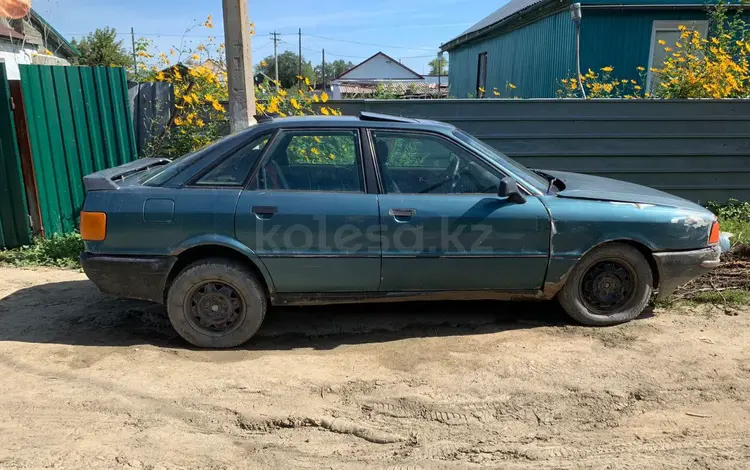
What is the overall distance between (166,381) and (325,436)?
4.03 ft

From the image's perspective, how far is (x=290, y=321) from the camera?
4.59 metres

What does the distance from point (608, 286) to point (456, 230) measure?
1.33m

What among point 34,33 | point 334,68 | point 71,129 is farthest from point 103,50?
point 334,68

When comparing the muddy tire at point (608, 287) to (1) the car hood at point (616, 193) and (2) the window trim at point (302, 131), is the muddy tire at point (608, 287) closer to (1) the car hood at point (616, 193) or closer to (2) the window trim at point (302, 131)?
(1) the car hood at point (616, 193)

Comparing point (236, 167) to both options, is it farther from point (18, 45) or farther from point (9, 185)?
point (18, 45)

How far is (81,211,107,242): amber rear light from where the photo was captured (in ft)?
12.9

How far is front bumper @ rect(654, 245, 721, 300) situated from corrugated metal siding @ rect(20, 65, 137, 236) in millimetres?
6100

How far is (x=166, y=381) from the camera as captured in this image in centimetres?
359

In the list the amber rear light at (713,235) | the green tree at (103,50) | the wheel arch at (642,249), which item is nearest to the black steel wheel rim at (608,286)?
the wheel arch at (642,249)

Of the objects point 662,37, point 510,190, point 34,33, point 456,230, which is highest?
point 34,33

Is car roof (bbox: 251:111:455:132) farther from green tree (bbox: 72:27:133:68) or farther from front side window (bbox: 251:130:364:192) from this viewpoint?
green tree (bbox: 72:27:133:68)

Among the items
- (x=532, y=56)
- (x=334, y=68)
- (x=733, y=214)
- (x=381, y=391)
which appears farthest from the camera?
(x=334, y=68)

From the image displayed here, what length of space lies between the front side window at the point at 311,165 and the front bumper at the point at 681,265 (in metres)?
2.38

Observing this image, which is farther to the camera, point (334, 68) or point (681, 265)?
point (334, 68)
